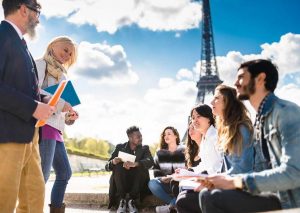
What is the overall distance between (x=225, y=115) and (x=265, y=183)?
1.06 meters

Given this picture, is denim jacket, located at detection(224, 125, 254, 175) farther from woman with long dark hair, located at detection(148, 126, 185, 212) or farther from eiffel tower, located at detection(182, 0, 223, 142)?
eiffel tower, located at detection(182, 0, 223, 142)

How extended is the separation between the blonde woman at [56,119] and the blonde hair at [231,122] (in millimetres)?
1392

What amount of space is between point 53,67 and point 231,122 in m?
1.93

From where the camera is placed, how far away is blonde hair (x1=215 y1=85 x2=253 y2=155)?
2658 mm

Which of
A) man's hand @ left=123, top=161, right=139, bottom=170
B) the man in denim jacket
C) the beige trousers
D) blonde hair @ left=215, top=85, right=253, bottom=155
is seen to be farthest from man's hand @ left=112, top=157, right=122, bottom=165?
the man in denim jacket

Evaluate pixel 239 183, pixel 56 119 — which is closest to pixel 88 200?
pixel 56 119

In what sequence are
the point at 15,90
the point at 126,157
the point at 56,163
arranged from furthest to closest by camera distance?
the point at 126,157
the point at 56,163
the point at 15,90

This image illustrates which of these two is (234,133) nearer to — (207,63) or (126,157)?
(126,157)

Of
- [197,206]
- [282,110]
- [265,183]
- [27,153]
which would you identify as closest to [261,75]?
[282,110]

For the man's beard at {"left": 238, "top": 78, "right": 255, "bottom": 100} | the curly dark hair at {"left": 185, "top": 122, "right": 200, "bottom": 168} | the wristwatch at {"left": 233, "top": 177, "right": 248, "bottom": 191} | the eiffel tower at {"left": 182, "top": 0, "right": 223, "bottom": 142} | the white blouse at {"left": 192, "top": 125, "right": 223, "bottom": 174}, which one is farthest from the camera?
the eiffel tower at {"left": 182, "top": 0, "right": 223, "bottom": 142}

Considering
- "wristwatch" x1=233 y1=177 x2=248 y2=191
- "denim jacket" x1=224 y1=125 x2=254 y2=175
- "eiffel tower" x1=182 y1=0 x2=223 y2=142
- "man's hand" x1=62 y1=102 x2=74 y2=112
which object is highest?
"eiffel tower" x1=182 y1=0 x2=223 y2=142

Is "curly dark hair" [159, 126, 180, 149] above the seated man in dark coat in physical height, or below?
above

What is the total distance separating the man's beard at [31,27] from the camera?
2.89m

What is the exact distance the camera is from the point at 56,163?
395 centimetres
